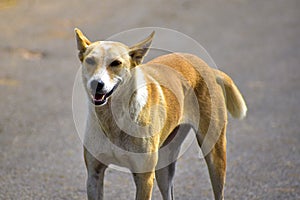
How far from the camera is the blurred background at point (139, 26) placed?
6785mm

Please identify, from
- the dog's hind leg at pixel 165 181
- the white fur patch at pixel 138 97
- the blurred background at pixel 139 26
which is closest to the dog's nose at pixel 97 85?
the white fur patch at pixel 138 97

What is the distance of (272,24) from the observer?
47.6ft

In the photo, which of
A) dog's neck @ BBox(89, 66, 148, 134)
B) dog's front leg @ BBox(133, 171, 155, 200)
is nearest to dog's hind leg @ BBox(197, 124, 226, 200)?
dog's front leg @ BBox(133, 171, 155, 200)

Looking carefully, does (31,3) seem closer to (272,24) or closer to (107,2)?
(107,2)

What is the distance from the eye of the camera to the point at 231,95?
5.82 m

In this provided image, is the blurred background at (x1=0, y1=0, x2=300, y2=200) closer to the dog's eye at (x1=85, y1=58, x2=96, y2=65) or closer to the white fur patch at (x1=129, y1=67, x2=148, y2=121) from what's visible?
the white fur patch at (x1=129, y1=67, x2=148, y2=121)

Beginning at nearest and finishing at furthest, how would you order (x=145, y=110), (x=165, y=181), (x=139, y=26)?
(x=145, y=110)
(x=165, y=181)
(x=139, y=26)

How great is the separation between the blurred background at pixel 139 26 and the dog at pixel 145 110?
3.78ft

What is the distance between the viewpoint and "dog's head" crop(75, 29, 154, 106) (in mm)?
4430

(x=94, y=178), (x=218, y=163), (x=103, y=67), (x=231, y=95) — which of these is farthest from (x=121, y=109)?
(x=231, y=95)

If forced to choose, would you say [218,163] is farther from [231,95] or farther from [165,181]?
[231,95]

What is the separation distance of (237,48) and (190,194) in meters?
6.79

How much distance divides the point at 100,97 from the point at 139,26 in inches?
341

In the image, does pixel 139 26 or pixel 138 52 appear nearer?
pixel 138 52
